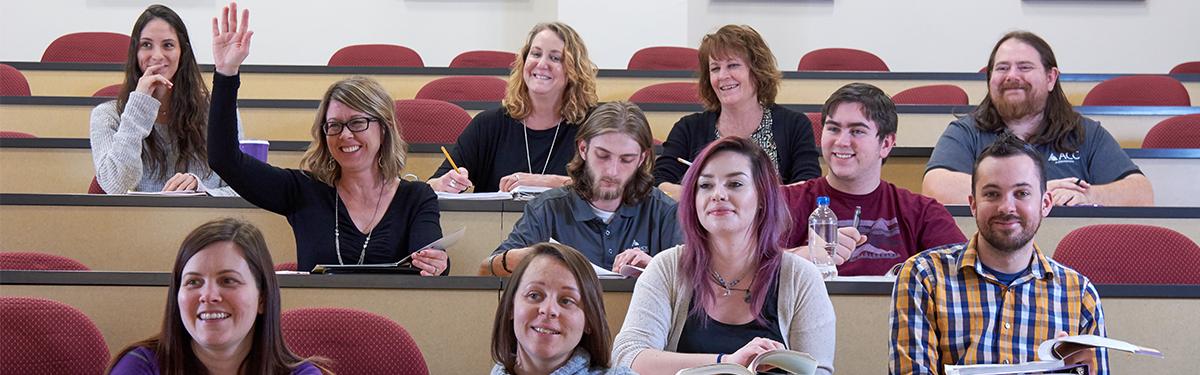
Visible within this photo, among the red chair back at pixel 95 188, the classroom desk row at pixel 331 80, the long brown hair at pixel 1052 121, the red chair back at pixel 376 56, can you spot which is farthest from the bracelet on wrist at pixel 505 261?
the red chair back at pixel 376 56

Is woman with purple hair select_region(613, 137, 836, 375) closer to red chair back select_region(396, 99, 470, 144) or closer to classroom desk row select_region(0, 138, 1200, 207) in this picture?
classroom desk row select_region(0, 138, 1200, 207)

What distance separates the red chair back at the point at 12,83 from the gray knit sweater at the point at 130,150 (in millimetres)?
1545

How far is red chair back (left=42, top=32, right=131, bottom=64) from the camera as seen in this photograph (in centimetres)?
580

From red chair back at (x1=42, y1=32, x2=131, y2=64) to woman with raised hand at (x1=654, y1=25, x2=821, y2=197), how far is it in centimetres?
316

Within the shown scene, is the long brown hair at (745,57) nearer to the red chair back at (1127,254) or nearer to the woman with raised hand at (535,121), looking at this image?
the woman with raised hand at (535,121)

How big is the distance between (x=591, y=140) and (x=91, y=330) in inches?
46.2

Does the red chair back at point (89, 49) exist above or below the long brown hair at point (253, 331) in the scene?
above

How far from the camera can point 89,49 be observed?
5844 millimetres

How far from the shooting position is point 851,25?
7.22m

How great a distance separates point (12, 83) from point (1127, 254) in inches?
159

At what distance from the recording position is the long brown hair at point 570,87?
375 centimetres

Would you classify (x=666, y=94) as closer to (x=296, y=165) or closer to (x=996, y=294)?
(x=296, y=165)

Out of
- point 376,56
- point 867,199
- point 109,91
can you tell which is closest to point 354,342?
point 867,199

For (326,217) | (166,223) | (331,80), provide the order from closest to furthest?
1. (326,217)
2. (166,223)
3. (331,80)
